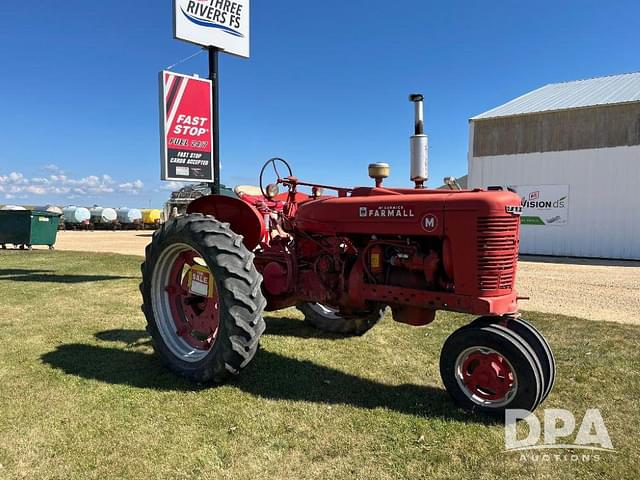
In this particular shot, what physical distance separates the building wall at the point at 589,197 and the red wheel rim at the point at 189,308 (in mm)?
14419

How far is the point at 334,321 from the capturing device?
5.39 meters

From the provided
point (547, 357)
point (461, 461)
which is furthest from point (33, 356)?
point (547, 357)

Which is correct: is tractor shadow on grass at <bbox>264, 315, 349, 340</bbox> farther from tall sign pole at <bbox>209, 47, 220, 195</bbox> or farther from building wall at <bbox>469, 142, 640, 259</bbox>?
building wall at <bbox>469, 142, 640, 259</bbox>

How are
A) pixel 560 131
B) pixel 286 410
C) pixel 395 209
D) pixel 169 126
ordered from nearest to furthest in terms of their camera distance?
pixel 286 410, pixel 395 209, pixel 169 126, pixel 560 131

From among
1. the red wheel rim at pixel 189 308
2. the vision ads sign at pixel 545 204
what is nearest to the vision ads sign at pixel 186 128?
the red wheel rim at pixel 189 308

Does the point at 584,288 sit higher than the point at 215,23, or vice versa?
the point at 215,23

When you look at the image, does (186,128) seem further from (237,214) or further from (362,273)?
(362,273)

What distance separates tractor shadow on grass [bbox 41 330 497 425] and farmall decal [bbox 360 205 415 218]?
1.34 meters

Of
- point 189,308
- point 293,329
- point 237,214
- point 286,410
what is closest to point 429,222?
point 286,410

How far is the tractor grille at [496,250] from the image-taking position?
328 centimetres

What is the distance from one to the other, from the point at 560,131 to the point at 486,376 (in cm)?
1479

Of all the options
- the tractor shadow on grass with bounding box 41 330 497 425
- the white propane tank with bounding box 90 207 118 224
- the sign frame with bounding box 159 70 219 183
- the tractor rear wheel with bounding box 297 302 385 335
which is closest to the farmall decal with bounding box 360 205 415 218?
the tractor shadow on grass with bounding box 41 330 497 425

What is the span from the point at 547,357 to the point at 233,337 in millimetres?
2178

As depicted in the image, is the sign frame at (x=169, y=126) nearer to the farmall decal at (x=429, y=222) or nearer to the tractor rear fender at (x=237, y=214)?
the tractor rear fender at (x=237, y=214)
